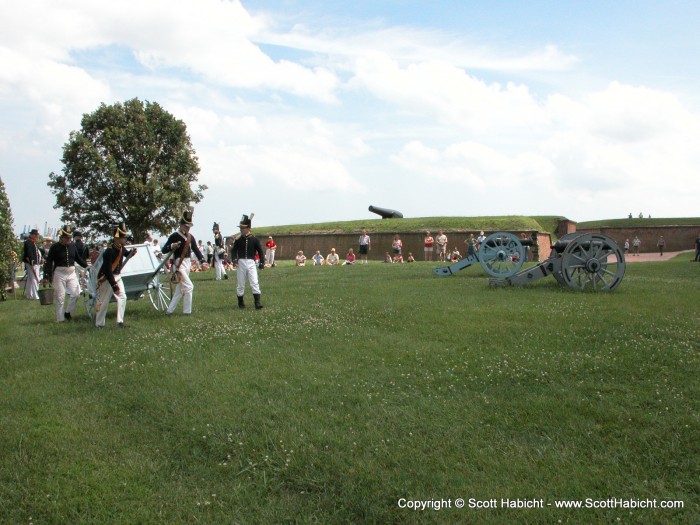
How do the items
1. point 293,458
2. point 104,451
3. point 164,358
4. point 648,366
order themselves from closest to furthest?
1. point 293,458
2. point 104,451
3. point 648,366
4. point 164,358

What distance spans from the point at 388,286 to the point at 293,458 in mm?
10504

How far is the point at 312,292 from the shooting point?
15.1 meters

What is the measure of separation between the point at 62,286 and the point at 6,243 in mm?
8029

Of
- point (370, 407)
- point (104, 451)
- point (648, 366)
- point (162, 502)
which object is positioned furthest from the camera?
point (648, 366)

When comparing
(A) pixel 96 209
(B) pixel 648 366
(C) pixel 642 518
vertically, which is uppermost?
(A) pixel 96 209

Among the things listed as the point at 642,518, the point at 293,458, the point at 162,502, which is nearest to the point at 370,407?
the point at 293,458

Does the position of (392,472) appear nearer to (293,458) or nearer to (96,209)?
(293,458)

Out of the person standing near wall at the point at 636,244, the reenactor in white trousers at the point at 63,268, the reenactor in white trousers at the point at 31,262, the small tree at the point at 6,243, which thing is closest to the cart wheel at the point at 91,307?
the reenactor in white trousers at the point at 63,268

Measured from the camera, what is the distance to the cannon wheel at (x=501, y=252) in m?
16.9

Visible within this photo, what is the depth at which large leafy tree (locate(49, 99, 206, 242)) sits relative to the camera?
35.8m

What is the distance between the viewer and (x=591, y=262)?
1369 centimetres

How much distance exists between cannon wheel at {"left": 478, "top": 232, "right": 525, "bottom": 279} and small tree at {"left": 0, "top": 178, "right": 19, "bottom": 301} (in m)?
13.8

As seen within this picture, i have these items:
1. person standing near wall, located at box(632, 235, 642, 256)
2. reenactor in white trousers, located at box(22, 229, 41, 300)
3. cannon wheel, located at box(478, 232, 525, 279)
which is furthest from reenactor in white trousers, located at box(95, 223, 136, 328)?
person standing near wall, located at box(632, 235, 642, 256)

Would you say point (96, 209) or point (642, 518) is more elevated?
point (96, 209)
